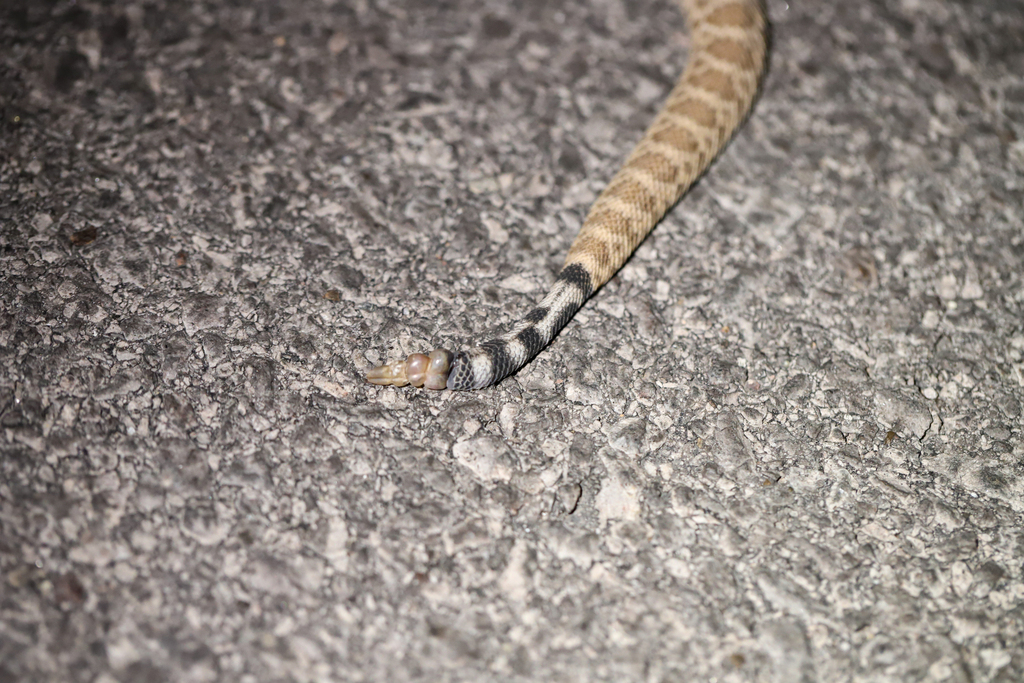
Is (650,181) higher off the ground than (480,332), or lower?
higher

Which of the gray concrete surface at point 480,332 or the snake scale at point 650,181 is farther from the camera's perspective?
the snake scale at point 650,181

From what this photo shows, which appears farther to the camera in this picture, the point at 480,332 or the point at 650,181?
the point at 650,181

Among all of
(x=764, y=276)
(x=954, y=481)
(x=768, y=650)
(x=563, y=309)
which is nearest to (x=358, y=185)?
(x=563, y=309)

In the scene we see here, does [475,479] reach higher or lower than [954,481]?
lower

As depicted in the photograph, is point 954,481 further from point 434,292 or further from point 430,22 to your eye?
point 430,22
